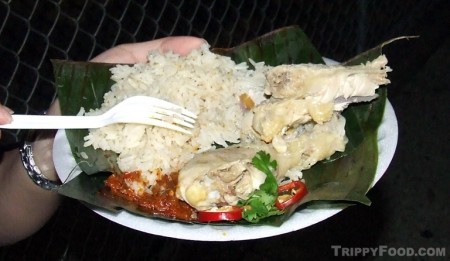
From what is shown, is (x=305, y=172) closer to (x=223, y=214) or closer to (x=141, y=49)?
(x=223, y=214)

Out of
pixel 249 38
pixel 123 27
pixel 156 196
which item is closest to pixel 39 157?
pixel 156 196

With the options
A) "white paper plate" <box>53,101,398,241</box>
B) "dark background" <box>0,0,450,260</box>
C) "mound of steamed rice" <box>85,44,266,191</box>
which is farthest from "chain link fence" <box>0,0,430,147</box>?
"white paper plate" <box>53,101,398,241</box>

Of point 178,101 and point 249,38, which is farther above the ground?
point 178,101

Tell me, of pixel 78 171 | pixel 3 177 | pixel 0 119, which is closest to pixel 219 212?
pixel 78 171

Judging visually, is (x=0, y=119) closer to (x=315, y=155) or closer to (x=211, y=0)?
(x=315, y=155)

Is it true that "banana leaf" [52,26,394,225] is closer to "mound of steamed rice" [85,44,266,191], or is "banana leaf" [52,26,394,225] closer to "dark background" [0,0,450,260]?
"mound of steamed rice" [85,44,266,191]
